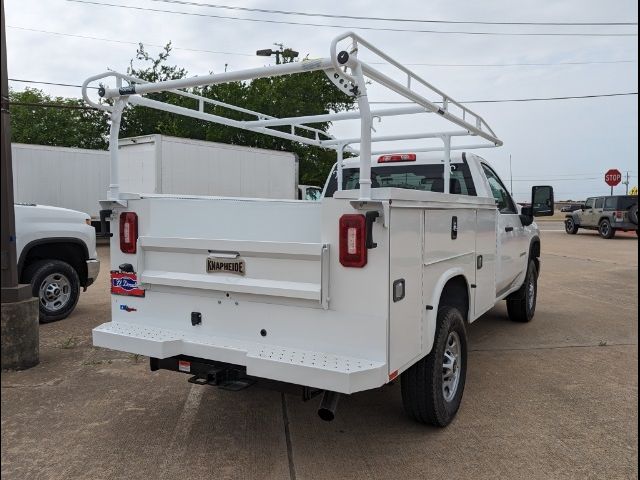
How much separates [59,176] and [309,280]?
14.9 m

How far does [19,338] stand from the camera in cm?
496

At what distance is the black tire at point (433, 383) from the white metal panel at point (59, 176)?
1438cm

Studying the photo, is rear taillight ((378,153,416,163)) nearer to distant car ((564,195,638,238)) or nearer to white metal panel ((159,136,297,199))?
white metal panel ((159,136,297,199))

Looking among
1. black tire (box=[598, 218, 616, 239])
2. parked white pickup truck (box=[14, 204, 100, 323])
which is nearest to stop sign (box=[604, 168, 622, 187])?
parked white pickup truck (box=[14, 204, 100, 323])

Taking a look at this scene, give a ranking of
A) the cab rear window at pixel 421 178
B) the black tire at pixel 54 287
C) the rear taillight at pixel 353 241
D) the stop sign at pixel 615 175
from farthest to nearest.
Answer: the black tire at pixel 54 287
the cab rear window at pixel 421 178
the rear taillight at pixel 353 241
the stop sign at pixel 615 175

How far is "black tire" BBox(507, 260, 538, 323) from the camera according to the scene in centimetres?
677

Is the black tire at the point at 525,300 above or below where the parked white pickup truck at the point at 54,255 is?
below

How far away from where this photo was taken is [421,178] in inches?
210

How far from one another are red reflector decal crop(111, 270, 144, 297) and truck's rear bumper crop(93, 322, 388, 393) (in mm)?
220

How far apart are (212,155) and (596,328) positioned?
11352 mm

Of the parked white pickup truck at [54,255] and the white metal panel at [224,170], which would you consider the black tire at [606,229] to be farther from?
the parked white pickup truck at [54,255]

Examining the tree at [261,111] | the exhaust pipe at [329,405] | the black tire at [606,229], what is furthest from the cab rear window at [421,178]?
the black tire at [606,229]

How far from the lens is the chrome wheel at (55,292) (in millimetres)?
6715

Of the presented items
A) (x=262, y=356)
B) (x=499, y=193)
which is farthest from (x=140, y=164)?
(x=262, y=356)
